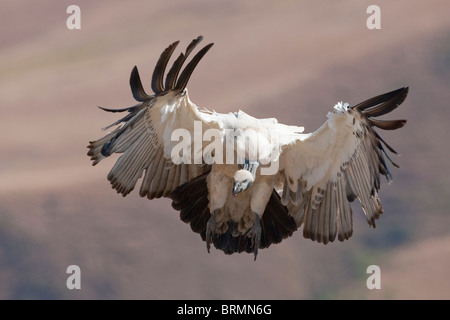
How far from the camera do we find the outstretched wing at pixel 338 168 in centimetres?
1572

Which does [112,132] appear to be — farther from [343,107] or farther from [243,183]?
[343,107]

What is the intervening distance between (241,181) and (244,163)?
0.27 m

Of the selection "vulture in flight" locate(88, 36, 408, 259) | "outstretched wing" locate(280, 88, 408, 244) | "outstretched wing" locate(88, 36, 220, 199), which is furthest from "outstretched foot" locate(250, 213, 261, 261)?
"outstretched wing" locate(88, 36, 220, 199)

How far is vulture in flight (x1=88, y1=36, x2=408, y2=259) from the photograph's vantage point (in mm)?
15773

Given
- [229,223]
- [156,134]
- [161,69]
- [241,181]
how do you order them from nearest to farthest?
[161,69] → [241,181] → [156,134] → [229,223]

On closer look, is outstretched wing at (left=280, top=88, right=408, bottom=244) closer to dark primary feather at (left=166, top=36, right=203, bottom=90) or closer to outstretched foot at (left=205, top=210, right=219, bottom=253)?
outstretched foot at (left=205, top=210, right=219, bottom=253)

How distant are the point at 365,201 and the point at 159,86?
2.92 m

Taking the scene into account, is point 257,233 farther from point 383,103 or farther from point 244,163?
point 383,103

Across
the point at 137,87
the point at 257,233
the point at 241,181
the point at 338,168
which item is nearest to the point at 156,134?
the point at 137,87

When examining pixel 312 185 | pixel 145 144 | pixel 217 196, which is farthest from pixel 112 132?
pixel 312 185

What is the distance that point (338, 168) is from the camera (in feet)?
53.5

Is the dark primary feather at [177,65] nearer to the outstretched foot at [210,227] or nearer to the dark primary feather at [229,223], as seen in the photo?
the dark primary feather at [229,223]

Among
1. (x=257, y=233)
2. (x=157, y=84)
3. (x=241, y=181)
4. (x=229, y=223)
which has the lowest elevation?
(x=257, y=233)

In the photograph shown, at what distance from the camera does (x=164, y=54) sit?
15.5 meters
